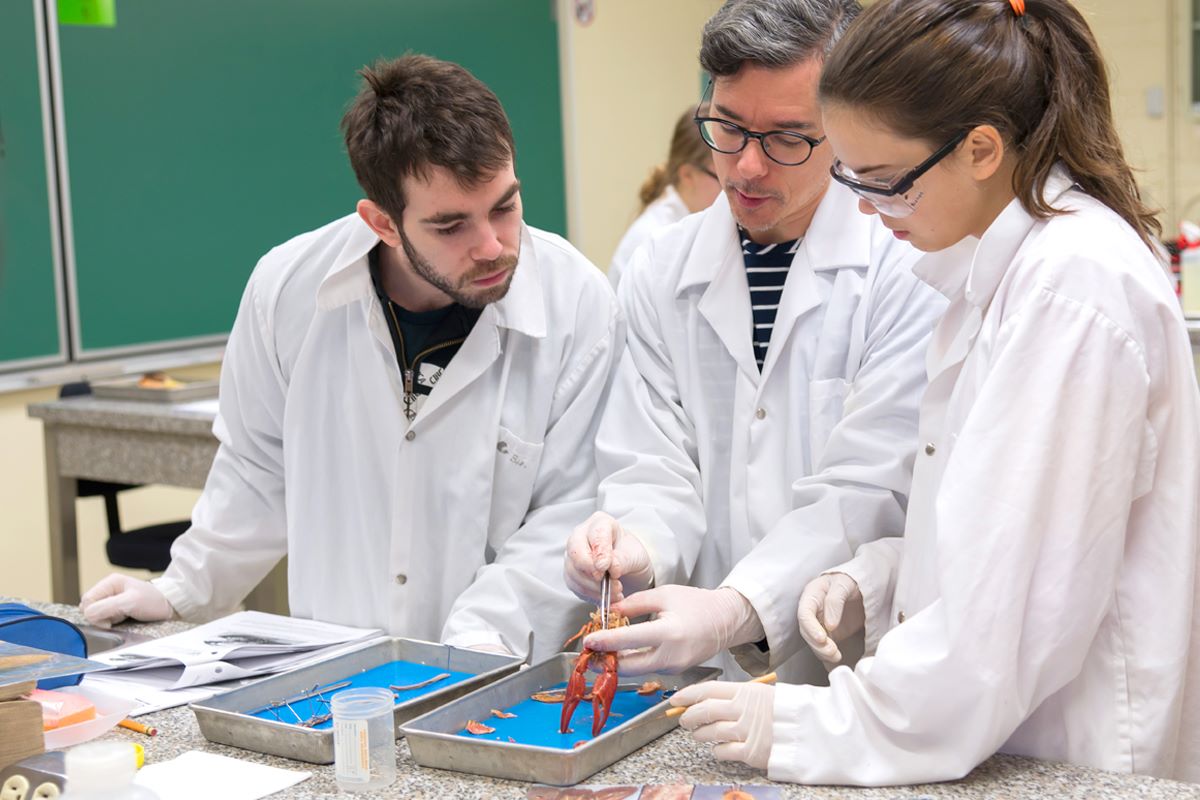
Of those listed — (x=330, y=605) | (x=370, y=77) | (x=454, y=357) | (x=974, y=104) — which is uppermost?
(x=370, y=77)

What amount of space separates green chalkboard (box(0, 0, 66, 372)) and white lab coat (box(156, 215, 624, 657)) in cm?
224

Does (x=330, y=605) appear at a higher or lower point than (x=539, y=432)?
lower

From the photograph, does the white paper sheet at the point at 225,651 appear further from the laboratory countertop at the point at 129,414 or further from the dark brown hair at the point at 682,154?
the dark brown hair at the point at 682,154

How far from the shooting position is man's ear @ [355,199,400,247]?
2.01 meters

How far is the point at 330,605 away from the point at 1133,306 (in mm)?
1334

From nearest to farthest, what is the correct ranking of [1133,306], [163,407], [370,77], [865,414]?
[1133,306]
[865,414]
[370,77]
[163,407]

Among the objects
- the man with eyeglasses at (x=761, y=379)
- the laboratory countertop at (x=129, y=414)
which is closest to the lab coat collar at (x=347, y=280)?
the man with eyeglasses at (x=761, y=379)

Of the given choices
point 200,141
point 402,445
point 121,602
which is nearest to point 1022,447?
point 402,445

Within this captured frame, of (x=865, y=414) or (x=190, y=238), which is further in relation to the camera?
(x=190, y=238)

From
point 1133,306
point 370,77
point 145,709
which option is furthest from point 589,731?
point 370,77

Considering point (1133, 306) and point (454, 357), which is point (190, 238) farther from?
point (1133, 306)

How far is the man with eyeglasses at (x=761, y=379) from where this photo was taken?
1722 mm

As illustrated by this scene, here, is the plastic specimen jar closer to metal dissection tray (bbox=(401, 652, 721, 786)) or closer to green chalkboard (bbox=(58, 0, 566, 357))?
metal dissection tray (bbox=(401, 652, 721, 786))

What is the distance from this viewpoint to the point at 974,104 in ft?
4.56
